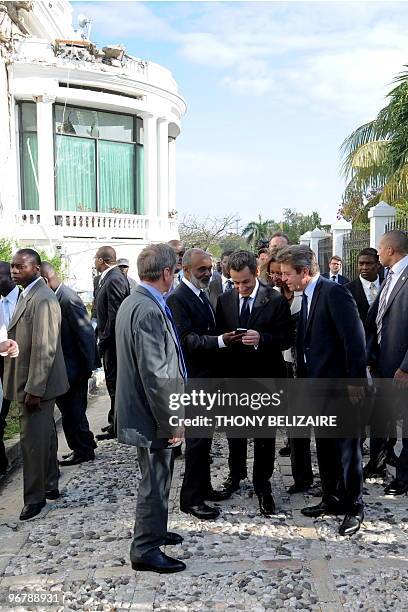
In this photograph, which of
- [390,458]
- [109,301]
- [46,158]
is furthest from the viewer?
[46,158]

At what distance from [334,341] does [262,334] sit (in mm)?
527

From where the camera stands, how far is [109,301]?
683 cm

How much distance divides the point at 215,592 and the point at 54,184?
17.1m

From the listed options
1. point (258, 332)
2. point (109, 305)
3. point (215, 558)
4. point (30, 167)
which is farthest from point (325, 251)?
point (215, 558)

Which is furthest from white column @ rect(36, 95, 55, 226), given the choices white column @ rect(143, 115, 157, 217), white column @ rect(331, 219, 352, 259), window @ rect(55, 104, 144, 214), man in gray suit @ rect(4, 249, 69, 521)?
man in gray suit @ rect(4, 249, 69, 521)

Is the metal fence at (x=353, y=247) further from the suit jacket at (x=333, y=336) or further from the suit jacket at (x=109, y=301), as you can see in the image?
the suit jacket at (x=333, y=336)

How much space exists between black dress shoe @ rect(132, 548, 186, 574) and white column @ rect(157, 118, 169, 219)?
1821 cm

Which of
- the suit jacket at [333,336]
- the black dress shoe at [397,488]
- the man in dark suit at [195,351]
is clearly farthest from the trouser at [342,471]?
the man in dark suit at [195,351]

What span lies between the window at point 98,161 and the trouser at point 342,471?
16.2m

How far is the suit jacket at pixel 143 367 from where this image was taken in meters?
3.63

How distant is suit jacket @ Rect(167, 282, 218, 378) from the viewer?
15.0ft

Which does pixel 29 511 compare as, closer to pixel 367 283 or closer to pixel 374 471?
pixel 374 471

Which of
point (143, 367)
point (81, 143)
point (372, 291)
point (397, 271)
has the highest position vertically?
point (81, 143)

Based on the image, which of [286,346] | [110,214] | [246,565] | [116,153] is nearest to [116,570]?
[246,565]
